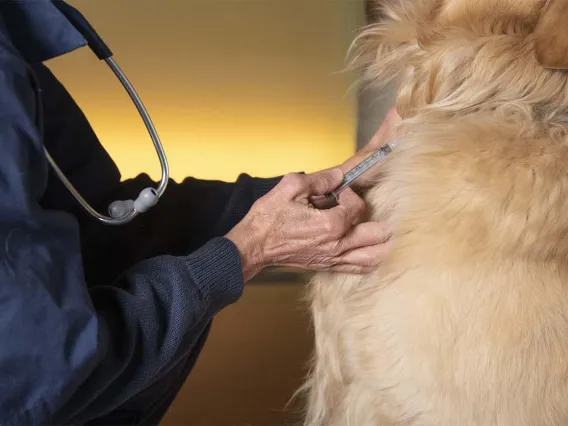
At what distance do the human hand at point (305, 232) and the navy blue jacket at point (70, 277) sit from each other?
0.04 meters

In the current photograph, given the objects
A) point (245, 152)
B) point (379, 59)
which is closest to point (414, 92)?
point (379, 59)

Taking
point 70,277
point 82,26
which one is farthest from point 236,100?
point 70,277

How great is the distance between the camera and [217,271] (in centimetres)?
75

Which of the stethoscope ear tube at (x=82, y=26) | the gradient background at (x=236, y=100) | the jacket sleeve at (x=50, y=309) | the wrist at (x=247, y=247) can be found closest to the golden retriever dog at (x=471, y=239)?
the wrist at (x=247, y=247)

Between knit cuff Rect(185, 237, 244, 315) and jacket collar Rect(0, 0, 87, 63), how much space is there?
26 cm

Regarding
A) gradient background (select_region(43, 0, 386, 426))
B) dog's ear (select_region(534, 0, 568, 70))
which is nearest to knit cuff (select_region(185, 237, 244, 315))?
dog's ear (select_region(534, 0, 568, 70))

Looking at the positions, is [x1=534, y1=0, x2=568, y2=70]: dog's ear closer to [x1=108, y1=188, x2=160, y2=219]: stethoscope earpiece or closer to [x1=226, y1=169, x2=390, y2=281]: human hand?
[x1=226, y1=169, x2=390, y2=281]: human hand

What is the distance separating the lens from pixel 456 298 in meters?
0.68

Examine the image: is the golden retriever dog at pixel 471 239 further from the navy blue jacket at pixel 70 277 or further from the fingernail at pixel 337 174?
the navy blue jacket at pixel 70 277

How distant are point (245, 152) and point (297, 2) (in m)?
0.40

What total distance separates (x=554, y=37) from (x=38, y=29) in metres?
0.52

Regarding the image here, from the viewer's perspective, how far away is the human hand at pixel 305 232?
778mm

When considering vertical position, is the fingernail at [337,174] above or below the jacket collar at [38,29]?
below

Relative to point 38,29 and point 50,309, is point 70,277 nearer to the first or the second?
point 50,309
